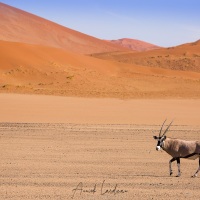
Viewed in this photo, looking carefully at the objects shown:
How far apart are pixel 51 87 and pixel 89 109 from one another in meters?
9.33

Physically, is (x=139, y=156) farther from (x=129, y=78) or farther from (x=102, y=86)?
(x=129, y=78)

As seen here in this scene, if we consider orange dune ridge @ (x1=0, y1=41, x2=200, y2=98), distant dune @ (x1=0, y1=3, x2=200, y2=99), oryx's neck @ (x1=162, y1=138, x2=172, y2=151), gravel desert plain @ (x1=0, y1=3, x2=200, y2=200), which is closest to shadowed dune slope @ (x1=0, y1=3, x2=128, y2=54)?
distant dune @ (x1=0, y1=3, x2=200, y2=99)

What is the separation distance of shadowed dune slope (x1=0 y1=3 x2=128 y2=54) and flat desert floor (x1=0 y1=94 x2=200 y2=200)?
7788cm

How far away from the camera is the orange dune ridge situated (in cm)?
3678

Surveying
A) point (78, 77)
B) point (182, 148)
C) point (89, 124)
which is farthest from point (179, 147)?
point (78, 77)

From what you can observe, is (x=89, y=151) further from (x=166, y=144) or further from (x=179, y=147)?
(x=179, y=147)

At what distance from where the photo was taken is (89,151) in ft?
51.2

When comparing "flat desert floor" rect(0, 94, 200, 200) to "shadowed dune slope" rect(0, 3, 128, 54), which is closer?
"flat desert floor" rect(0, 94, 200, 200)

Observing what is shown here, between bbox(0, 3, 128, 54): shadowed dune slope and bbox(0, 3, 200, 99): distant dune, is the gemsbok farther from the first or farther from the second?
bbox(0, 3, 128, 54): shadowed dune slope

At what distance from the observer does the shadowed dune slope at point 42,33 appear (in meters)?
113

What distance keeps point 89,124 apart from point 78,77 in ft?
60.1

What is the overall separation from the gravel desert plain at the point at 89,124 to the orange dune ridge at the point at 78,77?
70mm

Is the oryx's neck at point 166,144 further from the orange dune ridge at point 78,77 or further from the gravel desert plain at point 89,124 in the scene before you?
the orange dune ridge at point 78,77

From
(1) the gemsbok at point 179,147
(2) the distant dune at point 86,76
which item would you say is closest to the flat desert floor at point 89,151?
(1) the gemsbok at point 179,147
